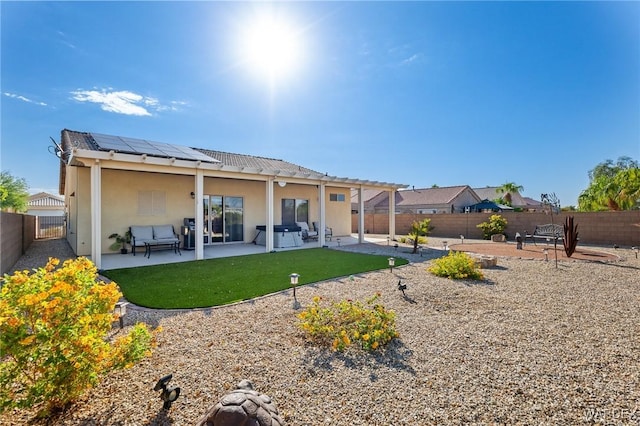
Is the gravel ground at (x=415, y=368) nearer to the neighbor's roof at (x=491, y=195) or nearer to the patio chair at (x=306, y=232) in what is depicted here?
the patio chair at (x=306, y=232)

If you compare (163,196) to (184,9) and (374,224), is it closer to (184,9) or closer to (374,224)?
(184,9)

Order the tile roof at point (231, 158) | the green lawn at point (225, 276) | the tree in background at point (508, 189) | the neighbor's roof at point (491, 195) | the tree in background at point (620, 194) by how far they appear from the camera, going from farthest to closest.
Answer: the neighbor's roof at point (491, 195)
the tree in background at point (508, 189)
the tree in background at point (620, 194)
the tile roof at point (231, 158)
the green lawn at point (225, 276)

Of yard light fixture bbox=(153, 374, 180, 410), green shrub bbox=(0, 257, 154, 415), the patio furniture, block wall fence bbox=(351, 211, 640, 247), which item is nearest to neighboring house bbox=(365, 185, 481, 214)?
block wall fence bbox=(351, 211, 640, 247)

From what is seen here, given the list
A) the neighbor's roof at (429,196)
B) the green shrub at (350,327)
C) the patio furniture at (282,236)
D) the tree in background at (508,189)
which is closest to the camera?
the green shrub at (350,327)

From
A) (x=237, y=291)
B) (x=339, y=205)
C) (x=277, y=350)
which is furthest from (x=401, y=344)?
(x=339, y=205)

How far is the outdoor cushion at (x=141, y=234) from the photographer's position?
10102 mm

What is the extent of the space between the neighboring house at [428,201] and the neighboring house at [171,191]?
1685cm

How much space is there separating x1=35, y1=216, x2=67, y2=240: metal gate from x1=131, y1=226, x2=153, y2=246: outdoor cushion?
41.1ft

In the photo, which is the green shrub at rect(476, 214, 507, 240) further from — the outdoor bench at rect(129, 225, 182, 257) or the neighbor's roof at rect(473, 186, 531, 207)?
the neighbor's roof at rect(473, 186, 531, 207)

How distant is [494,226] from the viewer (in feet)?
56.0

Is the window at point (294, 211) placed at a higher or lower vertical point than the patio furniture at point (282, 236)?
higher

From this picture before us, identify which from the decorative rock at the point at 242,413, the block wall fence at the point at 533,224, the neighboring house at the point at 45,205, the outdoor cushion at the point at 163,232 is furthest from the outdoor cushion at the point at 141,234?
the neighboring house at the point at 45,205

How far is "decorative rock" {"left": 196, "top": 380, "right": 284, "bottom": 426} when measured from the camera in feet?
6.40

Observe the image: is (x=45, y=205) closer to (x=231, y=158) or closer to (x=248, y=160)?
(x=231, y=158)
